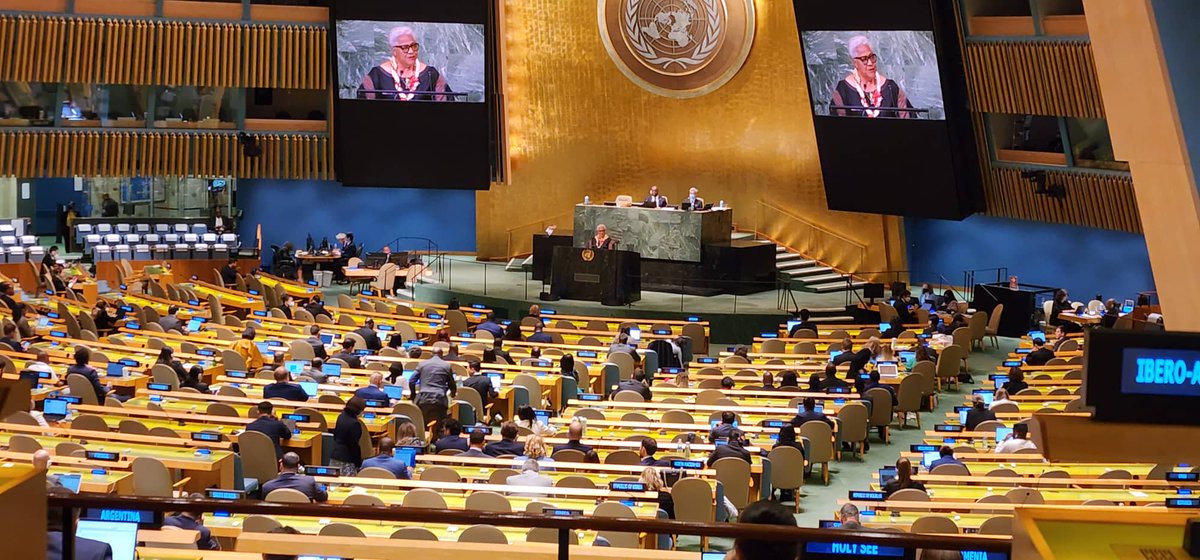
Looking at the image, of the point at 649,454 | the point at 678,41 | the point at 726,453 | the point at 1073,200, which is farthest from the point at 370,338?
the point at 1073,200

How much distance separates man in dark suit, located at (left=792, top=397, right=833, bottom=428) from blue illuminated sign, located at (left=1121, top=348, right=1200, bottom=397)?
10.0 m

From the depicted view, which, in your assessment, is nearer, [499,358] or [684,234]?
[499,358]

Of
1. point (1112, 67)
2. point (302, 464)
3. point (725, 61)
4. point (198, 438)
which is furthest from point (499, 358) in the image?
point (725, 61)

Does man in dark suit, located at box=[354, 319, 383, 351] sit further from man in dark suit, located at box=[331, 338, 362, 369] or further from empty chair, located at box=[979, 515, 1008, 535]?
empty chair, located at box=[979, 515, 1008, 535]

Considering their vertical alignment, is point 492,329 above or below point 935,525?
above

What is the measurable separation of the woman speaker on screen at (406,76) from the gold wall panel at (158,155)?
3217 millimetres

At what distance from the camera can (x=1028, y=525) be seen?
9.19ft

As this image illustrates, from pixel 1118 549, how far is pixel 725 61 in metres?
25.0

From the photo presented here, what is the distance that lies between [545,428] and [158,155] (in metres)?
17.9

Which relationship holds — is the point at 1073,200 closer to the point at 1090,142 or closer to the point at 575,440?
the point at 1090,142

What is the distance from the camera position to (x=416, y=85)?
2477cm

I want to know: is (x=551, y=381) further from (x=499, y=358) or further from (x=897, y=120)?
(x=897, y=120)

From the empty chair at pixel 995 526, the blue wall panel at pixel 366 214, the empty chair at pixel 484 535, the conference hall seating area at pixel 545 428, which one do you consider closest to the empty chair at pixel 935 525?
the conference hall seating area at pixel 545 428

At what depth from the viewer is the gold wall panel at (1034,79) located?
825 inches
